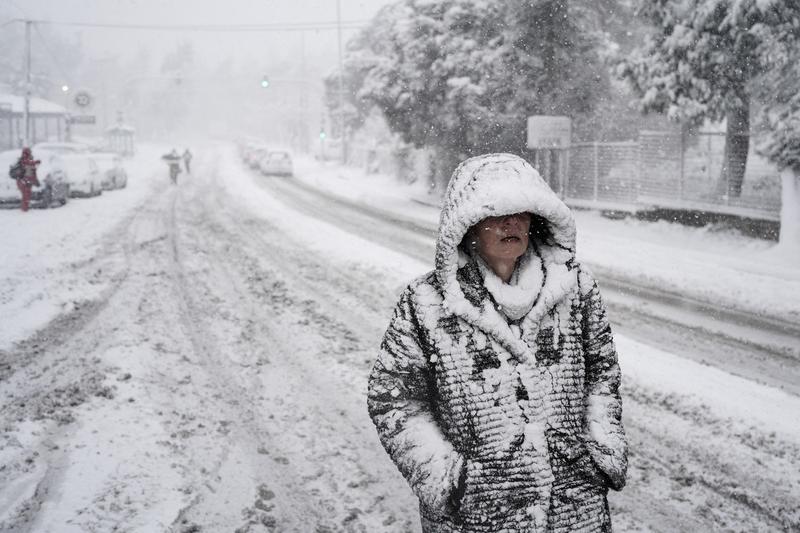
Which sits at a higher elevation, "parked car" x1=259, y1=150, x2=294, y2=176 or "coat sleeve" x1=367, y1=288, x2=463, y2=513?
"parked car" x1=259, y1=150, x2=294, y2=176

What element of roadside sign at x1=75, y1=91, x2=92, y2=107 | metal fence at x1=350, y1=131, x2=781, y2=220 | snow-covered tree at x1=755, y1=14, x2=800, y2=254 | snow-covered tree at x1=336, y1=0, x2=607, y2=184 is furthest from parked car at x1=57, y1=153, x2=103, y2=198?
Answer: snow-covered tree at x1=755, y1=14, x2=800, y2=254

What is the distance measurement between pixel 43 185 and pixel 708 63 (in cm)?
1856

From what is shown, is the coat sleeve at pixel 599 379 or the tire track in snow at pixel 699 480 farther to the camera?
the tire track in snow at pixel 699 480

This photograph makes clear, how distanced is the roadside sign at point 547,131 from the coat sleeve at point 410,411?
18274 mm

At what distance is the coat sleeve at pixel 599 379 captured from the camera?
7.09 ft

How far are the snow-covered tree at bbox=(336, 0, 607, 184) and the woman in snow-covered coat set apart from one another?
63.1 feet

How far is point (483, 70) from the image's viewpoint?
68.0 ft

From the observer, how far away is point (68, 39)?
3536 inches

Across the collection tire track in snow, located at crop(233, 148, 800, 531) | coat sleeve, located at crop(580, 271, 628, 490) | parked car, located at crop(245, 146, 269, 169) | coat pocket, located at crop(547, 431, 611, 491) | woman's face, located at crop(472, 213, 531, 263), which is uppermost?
parked car, located at crop(245, 146, 269, 169)

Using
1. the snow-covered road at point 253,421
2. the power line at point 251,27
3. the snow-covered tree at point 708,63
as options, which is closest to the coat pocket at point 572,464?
the snow-covered road at point 253,421

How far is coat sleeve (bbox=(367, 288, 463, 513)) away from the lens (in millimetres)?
2078

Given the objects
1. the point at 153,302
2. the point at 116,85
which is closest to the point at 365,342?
the point at 153,302

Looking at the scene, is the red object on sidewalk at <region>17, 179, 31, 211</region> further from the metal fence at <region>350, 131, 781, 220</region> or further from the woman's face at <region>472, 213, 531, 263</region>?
the woman's face at <region>472, 213, 531, 263</region>

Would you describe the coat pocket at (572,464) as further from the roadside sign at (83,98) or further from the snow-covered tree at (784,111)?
the roadside sign at (83,98)
